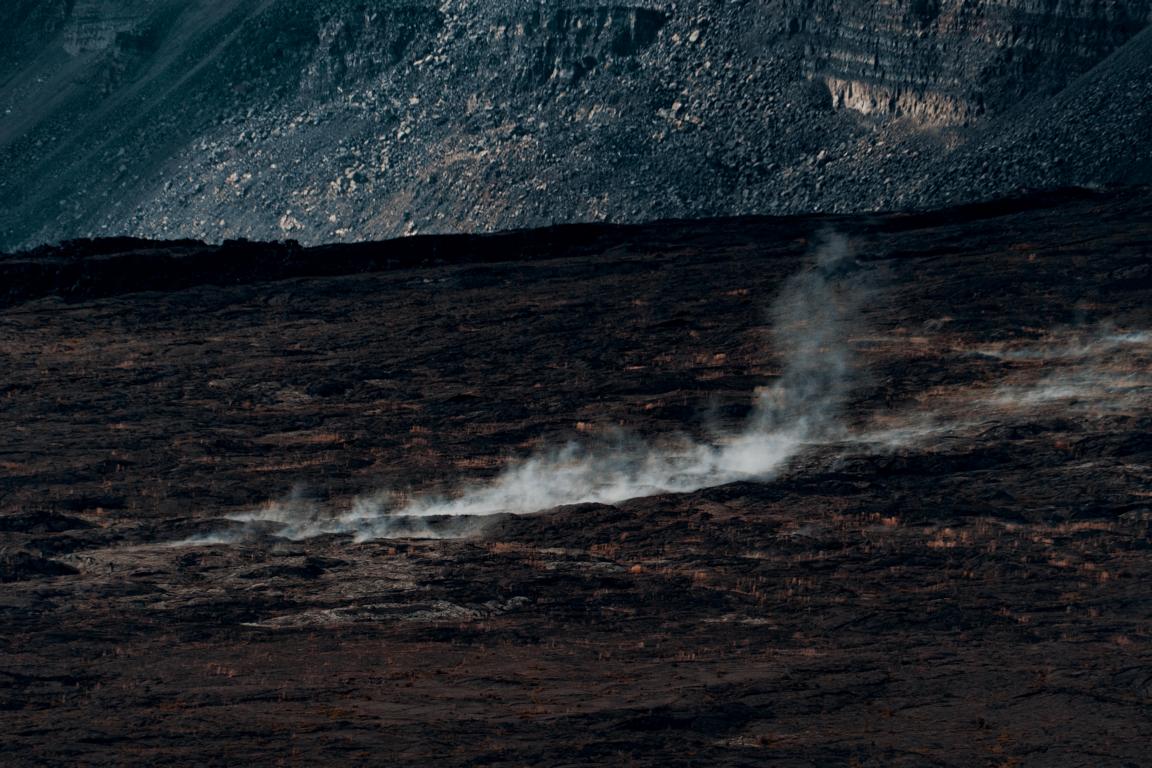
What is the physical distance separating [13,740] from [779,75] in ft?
197

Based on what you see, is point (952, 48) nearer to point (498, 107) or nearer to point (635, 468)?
point (498, 107)

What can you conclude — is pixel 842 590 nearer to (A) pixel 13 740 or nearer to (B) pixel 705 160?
(A) pixel 13 740

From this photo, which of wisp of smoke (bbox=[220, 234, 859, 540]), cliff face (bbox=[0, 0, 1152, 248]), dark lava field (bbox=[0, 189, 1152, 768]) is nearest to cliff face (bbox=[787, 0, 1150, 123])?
cliff face (bbox=[0, 0, 1152, 248])

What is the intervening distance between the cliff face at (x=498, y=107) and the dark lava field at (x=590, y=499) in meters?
19.4

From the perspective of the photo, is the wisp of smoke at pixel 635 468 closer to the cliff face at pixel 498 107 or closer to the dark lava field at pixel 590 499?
the dark lava field at pixel 590 499

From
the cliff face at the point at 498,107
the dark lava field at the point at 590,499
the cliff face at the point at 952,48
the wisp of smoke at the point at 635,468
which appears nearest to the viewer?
the dark lava field at the point at 590,499

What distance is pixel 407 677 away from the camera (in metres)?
22.5

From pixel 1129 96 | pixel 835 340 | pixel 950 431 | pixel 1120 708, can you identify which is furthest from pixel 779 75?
pixel 1120 708

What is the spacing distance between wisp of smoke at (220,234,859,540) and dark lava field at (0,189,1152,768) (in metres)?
0.16

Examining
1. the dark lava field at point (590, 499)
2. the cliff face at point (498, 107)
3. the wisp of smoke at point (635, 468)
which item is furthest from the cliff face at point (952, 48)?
Answer: the wisp of smoke at point (635, 468)

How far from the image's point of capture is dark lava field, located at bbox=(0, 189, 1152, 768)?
21078 mm

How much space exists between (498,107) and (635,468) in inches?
2114

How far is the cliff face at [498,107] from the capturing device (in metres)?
68.2

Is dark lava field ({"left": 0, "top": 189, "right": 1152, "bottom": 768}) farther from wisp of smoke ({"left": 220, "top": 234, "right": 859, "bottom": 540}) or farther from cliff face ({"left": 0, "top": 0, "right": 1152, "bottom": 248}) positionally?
cliff face ({"left": 0, "top": 0, "right": 1152, "bottom": 248})
